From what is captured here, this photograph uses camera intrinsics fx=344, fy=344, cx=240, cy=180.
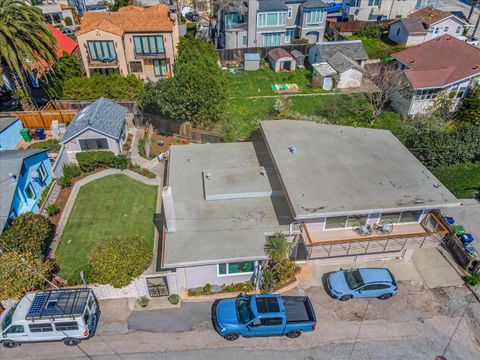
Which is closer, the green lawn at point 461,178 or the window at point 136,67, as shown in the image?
the green lawn at point 461,178

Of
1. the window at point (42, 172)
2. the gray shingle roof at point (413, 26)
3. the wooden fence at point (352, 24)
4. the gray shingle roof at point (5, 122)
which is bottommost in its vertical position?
the window at point (42, 172)

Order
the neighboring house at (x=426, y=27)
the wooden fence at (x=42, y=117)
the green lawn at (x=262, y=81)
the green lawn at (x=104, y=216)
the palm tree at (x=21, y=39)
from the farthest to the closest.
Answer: the neighboring house at (x=426, y=27)
the green lawn at (x=262, y=81)
the wooden fence at (x=42, y=117)
the palm tree at (x=21, y=39)
the green lawn at (x=104, y=216)

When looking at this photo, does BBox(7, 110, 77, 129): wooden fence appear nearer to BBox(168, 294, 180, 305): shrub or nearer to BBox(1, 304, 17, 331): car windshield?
BBox(1, 304, 17, 331): car windshield

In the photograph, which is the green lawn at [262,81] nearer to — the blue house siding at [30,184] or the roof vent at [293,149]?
the roof vent at [293,149]

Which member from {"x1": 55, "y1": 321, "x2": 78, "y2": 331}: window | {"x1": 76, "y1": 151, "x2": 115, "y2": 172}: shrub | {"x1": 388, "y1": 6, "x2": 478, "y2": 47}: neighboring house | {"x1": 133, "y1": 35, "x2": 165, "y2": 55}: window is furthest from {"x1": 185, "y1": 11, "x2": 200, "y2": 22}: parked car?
{"x1": 55, "y1": 321, "x2": 78, "y2": 331}: window

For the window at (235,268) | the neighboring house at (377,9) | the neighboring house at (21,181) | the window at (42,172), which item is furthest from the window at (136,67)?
the neighboring house at (377,9)

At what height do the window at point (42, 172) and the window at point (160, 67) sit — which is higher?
the window at point (160, 67)
